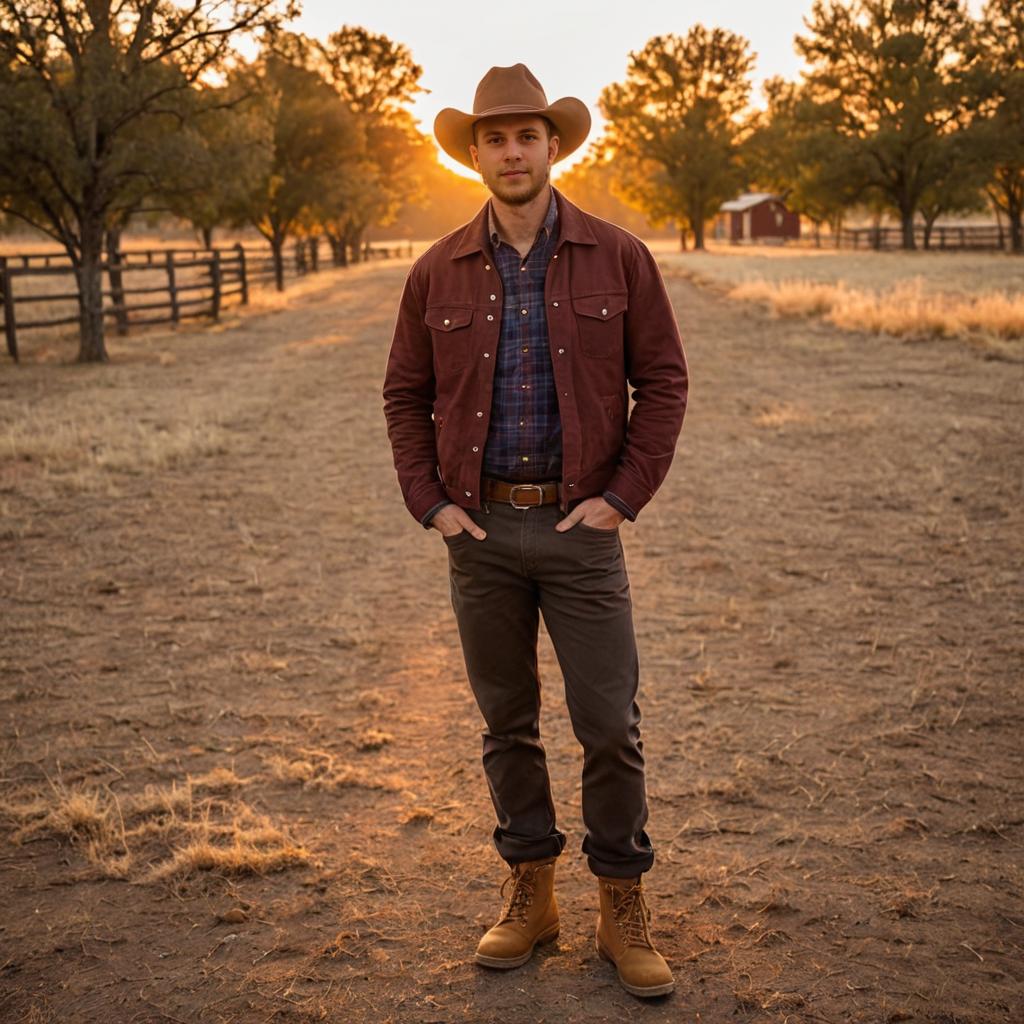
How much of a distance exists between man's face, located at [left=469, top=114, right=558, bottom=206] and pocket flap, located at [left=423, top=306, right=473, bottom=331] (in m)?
0.31

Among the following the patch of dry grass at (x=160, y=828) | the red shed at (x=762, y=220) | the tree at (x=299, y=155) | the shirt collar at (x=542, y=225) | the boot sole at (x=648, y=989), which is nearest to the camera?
the boot sole at (x=648, y=989)

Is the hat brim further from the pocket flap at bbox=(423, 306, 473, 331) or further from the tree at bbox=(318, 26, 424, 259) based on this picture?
the tree at bbox=(318, 26, 424, 259)

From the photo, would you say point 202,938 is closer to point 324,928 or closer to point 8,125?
point 324,928

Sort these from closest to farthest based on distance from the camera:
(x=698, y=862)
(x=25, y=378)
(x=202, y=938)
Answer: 1. (x=202, y=938)
2. (x=698, y=862)
3. (x=25, y=378)

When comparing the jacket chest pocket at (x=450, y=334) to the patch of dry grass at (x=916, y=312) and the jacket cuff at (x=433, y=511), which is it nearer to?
the jacket cuff at (x=433, y=511)

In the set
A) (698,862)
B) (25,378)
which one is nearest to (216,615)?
(698,862)

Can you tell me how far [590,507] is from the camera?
8.70ft

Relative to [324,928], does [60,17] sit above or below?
above

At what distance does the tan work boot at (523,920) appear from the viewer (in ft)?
9.27

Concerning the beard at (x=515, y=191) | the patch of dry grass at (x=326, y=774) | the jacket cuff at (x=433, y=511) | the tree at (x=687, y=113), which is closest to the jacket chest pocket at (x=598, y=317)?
the beard at (x=515, y=191)

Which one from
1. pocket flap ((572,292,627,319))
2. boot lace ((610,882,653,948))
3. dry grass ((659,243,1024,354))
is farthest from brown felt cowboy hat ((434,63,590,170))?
dry grass ((659,243,1024,354))

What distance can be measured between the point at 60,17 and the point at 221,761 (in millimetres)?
15187

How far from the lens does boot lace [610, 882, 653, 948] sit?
2.78 m

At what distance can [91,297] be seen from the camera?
17734 mm
